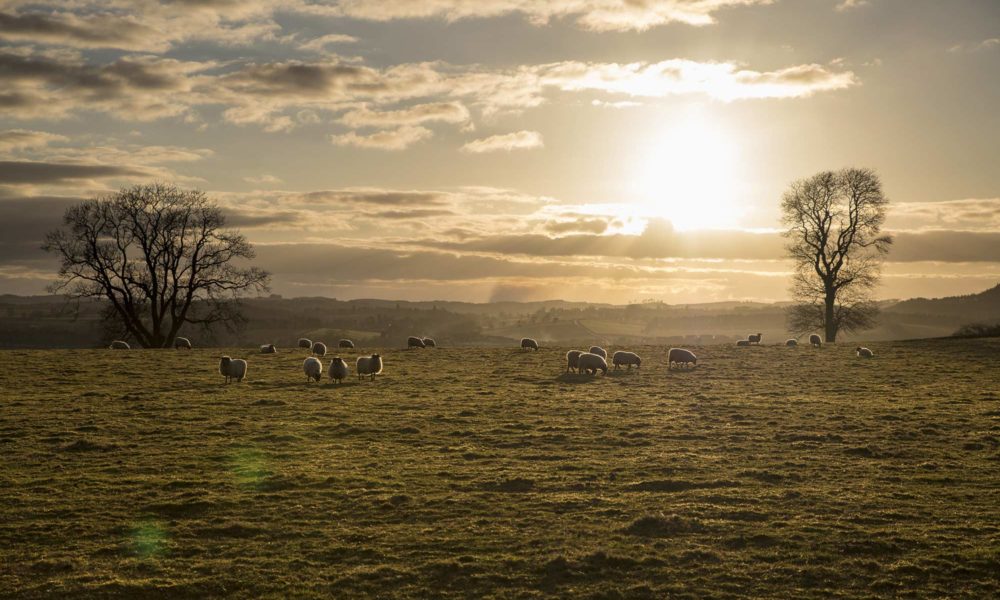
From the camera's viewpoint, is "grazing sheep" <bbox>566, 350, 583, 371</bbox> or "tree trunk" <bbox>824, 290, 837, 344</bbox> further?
"tree trunk" <bbox>824, 290, 837, 344</bbox>

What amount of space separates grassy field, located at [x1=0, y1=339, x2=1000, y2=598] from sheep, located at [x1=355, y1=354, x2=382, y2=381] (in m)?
3.40

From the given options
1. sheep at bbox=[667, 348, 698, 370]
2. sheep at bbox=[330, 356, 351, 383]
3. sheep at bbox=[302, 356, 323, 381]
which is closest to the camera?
sheep at bbox=[302, 356, 323, 381]

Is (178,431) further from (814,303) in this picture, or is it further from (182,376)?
(814,303)

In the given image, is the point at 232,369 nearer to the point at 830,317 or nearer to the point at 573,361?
the point at 573,361

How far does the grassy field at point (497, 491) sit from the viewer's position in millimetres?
11734

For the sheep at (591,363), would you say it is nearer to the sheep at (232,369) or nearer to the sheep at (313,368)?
the sheep at (313,368)

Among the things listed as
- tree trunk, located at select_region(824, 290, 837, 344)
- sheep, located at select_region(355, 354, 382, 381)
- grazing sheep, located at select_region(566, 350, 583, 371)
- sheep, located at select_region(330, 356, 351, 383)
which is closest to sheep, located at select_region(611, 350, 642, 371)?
grazing sheep, located at select_region(566, 350, 583, 371)

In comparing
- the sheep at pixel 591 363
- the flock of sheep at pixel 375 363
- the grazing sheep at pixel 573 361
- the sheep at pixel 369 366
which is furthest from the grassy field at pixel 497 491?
the grazing sheep at pixel 573 361

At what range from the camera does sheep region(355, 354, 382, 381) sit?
36.7 m

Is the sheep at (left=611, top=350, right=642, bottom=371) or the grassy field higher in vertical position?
the sheep at (left=611, top=350, right=642, bottom=371)

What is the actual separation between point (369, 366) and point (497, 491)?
21.2 meters

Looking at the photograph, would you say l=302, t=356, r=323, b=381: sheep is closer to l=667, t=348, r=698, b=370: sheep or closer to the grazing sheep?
the grazing sheep

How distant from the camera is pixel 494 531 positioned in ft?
45.6

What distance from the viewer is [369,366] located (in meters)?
37.0
